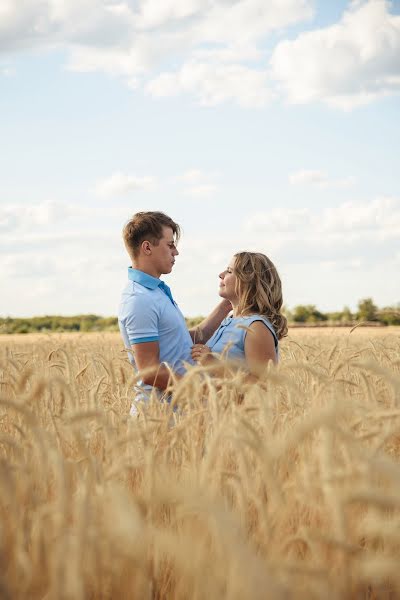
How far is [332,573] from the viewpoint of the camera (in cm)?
128

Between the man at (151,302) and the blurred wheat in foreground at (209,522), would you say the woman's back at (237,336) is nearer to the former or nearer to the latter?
the man at (151,302)

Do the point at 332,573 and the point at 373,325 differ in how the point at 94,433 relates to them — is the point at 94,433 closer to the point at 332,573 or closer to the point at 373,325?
the point at 332,573

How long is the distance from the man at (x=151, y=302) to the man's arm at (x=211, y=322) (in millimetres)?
544

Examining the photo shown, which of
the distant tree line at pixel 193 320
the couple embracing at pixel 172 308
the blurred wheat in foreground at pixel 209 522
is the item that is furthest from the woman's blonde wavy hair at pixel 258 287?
the distant tree line at pixel 193 320

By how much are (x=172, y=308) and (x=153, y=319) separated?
26 cm

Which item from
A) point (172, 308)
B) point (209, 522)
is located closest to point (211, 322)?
point (172, 308)

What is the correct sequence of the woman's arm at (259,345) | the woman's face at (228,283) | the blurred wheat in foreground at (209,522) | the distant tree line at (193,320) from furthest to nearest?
the distant tree line at (193,320) → the woman's face at (228,283) → the woman's arm at (259,345) → the blurred wheat in foreground at (209,522)

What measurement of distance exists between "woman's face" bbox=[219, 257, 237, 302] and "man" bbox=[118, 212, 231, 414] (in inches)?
12.5

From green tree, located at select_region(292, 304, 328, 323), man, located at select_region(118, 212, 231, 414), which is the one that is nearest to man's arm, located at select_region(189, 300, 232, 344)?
man, located at select_region(118, 212, 231, 414)

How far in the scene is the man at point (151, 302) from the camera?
3592 millimetres

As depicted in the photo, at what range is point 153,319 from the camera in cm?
366

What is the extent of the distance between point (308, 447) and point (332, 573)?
27.1 inches

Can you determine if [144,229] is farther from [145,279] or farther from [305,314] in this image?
[305,314]

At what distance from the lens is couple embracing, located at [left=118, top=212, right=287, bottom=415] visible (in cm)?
356
